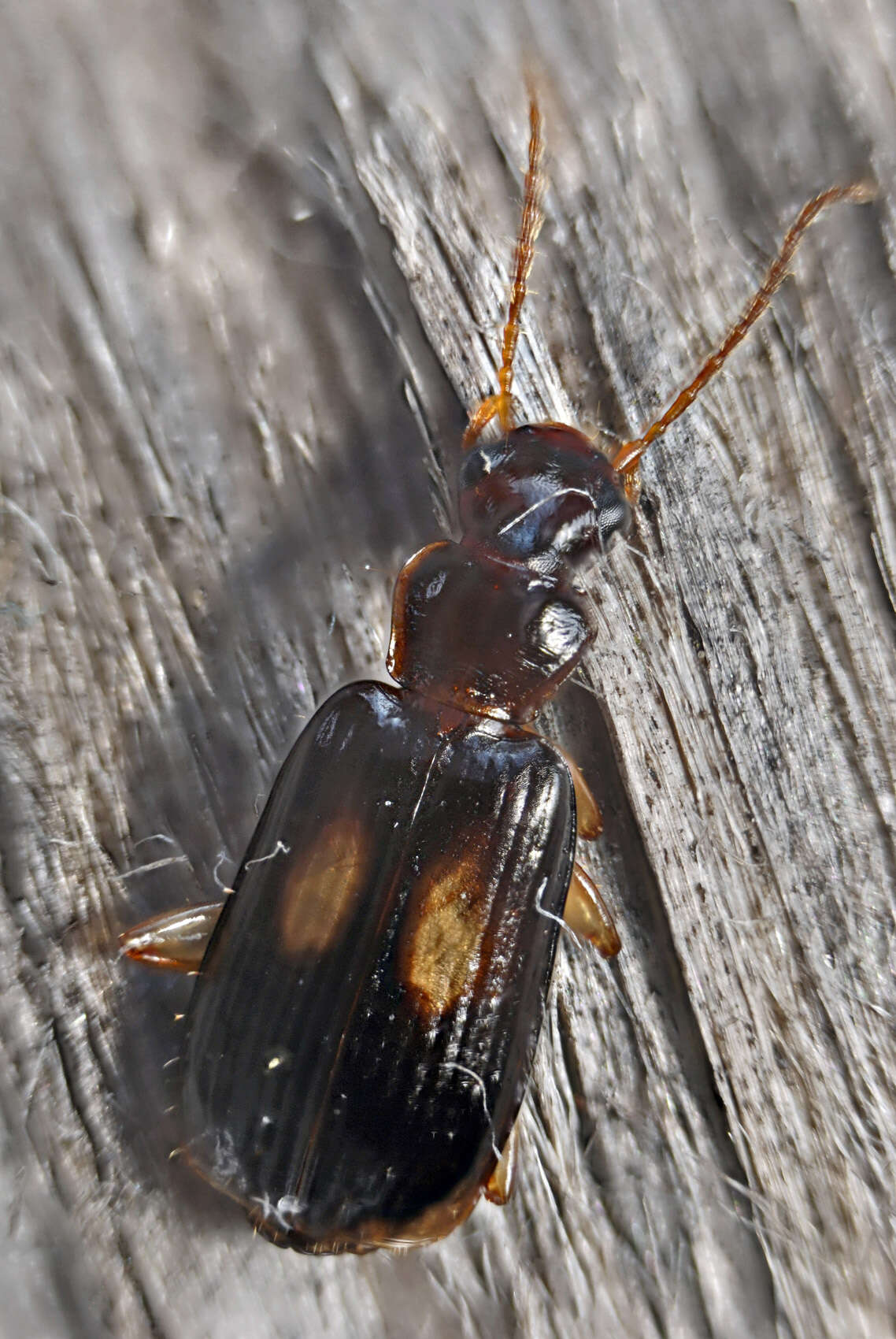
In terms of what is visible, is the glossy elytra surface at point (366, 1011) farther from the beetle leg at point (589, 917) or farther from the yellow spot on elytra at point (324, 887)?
the beetle leg at point (589, 917)

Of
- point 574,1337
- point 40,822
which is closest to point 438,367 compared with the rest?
point 40,822

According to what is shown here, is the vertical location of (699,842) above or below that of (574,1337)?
above

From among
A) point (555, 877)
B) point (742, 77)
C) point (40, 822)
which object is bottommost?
point (555, 877)

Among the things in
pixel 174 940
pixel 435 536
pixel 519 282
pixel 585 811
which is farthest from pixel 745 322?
pixel 174 940

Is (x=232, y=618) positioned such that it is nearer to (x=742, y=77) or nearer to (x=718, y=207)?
(x=718, y=207)

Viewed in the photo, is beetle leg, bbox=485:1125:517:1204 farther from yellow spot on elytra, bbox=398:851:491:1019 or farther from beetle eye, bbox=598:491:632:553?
beetle eye, bbox=598:491:632:553

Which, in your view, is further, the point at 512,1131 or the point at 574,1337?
the point at 574,1337

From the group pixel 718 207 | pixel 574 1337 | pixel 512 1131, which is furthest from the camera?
pixel 718 207

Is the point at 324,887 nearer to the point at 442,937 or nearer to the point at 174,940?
the point at 442,937

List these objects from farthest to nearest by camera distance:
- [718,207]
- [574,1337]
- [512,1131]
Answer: [718,207] < [574,1337] < [512,1131]
